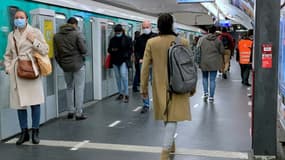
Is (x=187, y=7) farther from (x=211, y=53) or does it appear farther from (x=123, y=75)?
(x=123, y=75)

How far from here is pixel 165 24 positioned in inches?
154

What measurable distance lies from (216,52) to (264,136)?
391 centimetres

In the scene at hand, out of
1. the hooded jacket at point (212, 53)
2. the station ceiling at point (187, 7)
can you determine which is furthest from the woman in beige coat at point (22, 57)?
the station ceiling at point (187, 7)

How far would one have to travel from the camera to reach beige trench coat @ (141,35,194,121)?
152 inches

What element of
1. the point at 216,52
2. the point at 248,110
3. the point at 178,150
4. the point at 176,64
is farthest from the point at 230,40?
the point at 176,64

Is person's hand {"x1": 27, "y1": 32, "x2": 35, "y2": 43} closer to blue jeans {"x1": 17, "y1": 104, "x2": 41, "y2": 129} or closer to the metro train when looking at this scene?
the metro train

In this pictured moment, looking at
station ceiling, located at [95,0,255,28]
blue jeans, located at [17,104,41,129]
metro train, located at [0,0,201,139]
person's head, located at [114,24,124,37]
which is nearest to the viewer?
blue jeans, located at [17,104,41,129]

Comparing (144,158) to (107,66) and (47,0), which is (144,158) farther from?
(107,66)

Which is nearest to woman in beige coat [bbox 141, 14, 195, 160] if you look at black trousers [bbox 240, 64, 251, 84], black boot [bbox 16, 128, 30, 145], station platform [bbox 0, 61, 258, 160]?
station platform [bbox 0, 61, 258, 160]

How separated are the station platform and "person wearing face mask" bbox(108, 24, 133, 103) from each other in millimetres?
741

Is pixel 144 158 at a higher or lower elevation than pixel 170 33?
lower

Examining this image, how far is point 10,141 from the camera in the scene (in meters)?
5.18

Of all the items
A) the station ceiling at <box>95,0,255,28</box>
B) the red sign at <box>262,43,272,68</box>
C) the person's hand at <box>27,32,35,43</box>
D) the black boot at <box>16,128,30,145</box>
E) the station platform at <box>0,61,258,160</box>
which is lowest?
the station platform at <box>0,61,258,160</box>

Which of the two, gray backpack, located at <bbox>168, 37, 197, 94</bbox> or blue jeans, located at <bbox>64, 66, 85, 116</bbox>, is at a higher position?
gray backpack, located at <bbox>168, 37, 197, 94</bbox>
